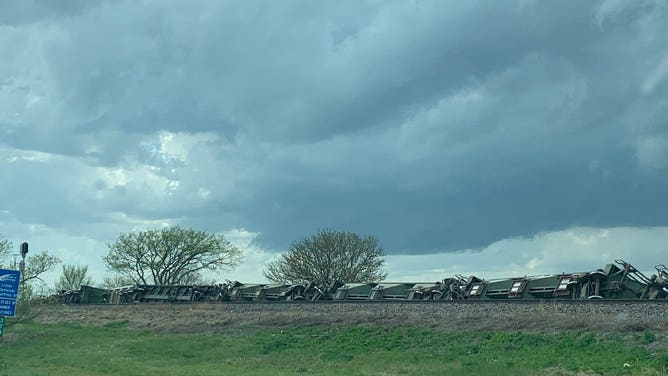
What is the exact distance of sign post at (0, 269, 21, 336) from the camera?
65.7ft

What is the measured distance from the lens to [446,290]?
51969 mm

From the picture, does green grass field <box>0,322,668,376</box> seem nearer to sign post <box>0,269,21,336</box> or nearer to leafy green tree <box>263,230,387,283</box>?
sign post <box>0,269,21,336</box>

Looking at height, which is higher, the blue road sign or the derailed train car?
the derailed train car

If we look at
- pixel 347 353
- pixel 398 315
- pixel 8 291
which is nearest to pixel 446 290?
pixel 398 315

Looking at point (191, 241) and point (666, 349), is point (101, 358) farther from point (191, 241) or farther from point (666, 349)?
point (191, 241)

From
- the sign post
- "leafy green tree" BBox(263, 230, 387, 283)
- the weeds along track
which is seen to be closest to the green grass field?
the weeds along track

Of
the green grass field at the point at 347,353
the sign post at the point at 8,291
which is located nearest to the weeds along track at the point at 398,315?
the green grass field at the point at 347,353

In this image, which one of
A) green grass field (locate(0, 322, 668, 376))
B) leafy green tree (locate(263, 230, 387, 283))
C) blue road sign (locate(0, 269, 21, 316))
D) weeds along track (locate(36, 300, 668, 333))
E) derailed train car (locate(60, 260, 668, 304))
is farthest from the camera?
leafy green tree (locate(263, 230, 387, 283))

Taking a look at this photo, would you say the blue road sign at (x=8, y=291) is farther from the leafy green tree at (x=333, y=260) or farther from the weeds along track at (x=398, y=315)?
the leafy green tree at (x=333, y=260)

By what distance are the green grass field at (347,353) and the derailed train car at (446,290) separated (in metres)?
8.60

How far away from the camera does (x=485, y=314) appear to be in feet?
134

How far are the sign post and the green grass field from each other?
19.4 feet

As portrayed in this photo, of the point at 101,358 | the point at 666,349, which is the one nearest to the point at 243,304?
the point at 101,358

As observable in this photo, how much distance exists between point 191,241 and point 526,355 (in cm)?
8268
